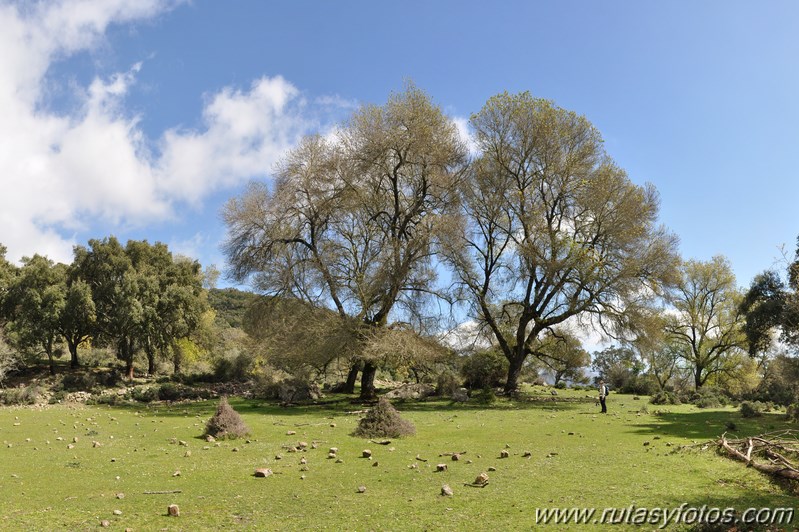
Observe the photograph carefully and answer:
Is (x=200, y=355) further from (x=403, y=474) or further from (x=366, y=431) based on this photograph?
(x=403, y=474)

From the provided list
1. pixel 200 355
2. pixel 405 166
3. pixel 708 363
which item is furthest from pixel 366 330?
pixel 708 363

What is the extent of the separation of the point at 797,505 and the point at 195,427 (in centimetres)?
1405

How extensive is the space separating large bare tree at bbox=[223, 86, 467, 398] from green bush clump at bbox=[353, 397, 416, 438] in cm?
1216

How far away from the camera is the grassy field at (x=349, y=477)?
242 inches

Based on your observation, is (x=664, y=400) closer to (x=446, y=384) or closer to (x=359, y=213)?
(x=446, y=384)

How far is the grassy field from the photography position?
6.15m

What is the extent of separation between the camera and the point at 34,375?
38.7m

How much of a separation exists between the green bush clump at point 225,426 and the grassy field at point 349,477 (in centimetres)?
39

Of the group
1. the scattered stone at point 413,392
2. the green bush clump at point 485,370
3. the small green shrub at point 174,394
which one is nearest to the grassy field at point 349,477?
the small green shrub at point 174,394

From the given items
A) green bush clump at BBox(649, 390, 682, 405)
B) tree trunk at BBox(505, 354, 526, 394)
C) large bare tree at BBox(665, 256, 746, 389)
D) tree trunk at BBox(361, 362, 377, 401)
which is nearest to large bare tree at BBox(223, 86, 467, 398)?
tree trunk at BBox(361, 362, 377, 401)

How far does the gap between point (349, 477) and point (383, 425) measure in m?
4.62

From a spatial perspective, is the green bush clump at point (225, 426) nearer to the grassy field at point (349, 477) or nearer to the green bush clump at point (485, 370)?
the grassy field at point (349, 477)

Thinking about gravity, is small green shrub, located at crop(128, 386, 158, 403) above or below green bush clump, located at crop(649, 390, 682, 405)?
below

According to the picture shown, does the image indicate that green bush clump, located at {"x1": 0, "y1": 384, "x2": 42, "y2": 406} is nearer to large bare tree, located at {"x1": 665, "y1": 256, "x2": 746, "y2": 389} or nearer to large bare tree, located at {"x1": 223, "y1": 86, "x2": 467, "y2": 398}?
large bare tree, located at {"x1": 223, "y1": 86, "x2": 467, "y2": 398}
